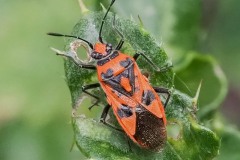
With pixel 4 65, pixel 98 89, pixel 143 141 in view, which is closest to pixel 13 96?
pixel 4 65

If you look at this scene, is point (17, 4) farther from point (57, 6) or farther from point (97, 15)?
point (97, 15)

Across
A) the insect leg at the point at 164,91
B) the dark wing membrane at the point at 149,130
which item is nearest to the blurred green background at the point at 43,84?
the insect leg at the point at 164,91

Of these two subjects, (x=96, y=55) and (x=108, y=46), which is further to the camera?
(x=96, y=55)

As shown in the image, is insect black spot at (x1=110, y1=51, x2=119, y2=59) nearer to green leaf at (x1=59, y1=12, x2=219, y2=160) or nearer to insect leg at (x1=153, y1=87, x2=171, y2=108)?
green leaf at (x1=59, y1=12, x2=219, y2=160)

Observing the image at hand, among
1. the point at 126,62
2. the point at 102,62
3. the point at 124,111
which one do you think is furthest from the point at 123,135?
the point at 102,62

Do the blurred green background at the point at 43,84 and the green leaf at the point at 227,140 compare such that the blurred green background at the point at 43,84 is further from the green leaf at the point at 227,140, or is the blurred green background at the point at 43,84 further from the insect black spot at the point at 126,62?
the insect black spot at the point at 126,62

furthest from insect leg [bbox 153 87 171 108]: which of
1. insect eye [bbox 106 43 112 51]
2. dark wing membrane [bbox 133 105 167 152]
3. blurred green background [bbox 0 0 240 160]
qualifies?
blurred green background [bbox 0 0 240 160]

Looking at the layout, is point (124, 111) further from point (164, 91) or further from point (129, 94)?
point (164, 91)
